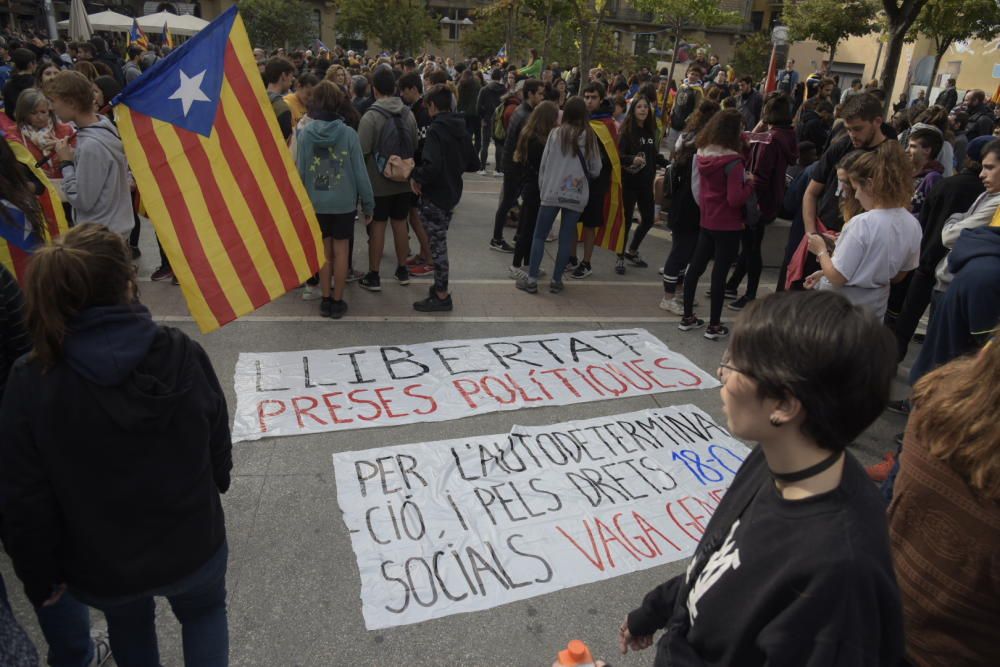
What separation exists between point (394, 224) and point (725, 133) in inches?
118

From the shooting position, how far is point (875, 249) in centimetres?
372

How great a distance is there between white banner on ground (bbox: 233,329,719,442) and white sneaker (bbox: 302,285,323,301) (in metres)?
1.17

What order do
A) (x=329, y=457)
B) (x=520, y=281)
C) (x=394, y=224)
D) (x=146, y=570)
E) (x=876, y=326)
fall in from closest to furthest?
1. (x=876, y=326)
2. (x=146, y=570)
3. (x=329, y=457)
4. (x=394, y=224)
5. (x=520, y=281)

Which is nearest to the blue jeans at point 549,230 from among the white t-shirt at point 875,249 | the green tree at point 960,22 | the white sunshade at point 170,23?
the white t-shirt at point 875,249

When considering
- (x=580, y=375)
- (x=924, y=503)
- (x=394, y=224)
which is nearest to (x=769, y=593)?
(x=924, y=503)

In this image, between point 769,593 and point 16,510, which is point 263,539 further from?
point 769,593

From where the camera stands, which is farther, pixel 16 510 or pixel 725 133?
pixel 725 133

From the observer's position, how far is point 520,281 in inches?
263

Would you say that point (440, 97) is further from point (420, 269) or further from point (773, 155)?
point (773, 155)

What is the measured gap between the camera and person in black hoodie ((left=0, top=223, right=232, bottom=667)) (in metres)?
1.68

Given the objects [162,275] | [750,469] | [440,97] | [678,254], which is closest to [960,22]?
[678,254]

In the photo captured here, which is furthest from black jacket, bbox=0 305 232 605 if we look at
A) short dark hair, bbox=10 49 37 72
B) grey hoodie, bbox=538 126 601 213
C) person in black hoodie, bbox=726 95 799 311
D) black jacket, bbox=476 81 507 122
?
black jacket, bbox=476 81 507 122

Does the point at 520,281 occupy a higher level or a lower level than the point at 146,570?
lower

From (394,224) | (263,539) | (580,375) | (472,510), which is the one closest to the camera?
(263,539)
